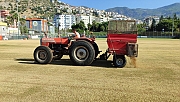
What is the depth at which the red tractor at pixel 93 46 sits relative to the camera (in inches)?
435

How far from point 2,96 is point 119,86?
327 cm

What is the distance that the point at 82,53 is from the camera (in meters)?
11.6

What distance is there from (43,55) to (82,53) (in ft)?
6.65

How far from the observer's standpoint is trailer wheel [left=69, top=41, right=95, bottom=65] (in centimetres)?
1146

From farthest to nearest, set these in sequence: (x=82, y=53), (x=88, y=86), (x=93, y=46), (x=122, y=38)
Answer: (x=93, y=46) < (x=82, y=53) < (x=122, y=38) < (x=88, y=86)

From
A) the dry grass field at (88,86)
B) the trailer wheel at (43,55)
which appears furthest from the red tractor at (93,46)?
the dry grass field at (88,86)

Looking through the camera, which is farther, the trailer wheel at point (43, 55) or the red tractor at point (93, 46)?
the trailer wheel at point (43, 55)

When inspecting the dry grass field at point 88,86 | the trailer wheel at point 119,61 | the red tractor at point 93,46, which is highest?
the red tractor at point 93,46

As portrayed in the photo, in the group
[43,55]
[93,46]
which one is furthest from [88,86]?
[43,55]

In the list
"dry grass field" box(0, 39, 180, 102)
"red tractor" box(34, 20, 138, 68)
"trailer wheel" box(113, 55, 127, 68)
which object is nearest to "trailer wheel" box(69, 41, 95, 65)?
"red tractor" box(34, 20, 138, 68)

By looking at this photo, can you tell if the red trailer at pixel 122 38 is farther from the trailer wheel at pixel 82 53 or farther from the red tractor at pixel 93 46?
the trailer wheel at pixel 82 53

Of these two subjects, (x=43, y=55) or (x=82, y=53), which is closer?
(x=82, y=53)

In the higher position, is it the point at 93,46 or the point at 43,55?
the point at 93,46

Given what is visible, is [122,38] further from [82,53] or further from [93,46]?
[82,53]
